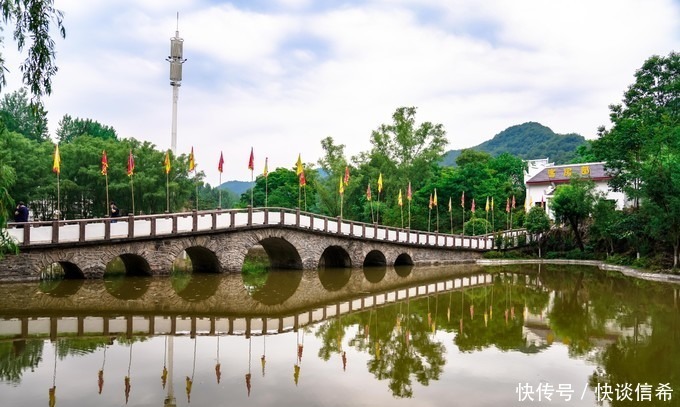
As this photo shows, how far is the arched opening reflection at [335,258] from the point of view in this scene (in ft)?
92.5

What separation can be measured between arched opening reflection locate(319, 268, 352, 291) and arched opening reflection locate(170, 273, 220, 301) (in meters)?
4.00

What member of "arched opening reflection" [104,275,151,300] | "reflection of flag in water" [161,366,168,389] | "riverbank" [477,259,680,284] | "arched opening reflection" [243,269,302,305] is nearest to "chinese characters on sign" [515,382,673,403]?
"reflection of flag in water" [161,366,168,389]

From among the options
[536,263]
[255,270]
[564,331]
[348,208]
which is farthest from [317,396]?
[348,208]

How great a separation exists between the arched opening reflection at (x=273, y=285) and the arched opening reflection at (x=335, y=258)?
325 centimetres

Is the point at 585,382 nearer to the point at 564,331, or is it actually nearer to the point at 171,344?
the point at 564,331

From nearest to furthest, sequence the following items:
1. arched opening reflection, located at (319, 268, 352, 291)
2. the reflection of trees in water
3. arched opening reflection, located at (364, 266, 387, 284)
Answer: the reflection of trees in water
arched opening reflection, located at (319, 268, 352, 291)
arched opening reflection, located at (364, 266, 387, 284)

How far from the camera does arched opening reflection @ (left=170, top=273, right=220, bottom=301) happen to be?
1749cm

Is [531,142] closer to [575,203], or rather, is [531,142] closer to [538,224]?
[538,224]

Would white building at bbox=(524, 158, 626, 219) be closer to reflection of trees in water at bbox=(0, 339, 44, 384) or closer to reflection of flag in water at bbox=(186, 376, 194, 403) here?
reflection of flag in water at bbox=(186, 376, 194, 403)

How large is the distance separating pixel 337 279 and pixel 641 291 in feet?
35.9

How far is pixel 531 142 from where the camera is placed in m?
120

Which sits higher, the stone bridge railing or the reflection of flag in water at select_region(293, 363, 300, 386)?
the stone bridge railing

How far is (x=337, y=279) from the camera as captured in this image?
923 inches

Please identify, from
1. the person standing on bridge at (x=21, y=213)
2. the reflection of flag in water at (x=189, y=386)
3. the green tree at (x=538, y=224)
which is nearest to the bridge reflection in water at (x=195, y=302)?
the person standing on bridge at (x=21, y=213)
